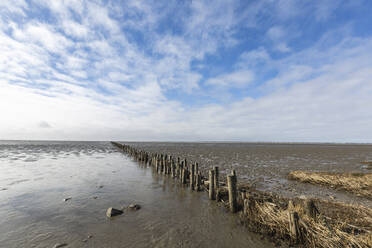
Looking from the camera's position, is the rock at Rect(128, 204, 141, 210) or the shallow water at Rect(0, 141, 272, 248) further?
the rock at Rect(128, 204, 141, 210)

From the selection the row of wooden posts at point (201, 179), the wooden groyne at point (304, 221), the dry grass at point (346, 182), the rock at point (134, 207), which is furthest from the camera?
the dry grass at point (346, 182)

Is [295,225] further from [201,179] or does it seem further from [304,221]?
[201,179]

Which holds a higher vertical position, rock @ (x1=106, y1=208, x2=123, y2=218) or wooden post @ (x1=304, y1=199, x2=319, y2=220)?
wooden post @ (x1=304, y1=199, x2=319, y2=220)

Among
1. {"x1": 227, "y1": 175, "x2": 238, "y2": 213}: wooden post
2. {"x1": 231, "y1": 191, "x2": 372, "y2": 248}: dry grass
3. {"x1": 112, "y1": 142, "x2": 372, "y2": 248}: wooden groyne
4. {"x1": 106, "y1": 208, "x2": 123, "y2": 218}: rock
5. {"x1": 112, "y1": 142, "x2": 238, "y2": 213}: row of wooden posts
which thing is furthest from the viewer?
{"x1": 112, "y1": 142, "x2": 238, "y2": 213}: row of wooden posts

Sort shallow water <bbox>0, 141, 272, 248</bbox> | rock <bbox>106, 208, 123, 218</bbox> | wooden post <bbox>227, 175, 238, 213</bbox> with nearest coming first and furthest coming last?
shallow water <bbox>0, 141, 272, 248</bbox>
rock <bbox>106, 208, 123, 218</bbox>
wooden post <bbox>227, 175, 238, 213</bbox>

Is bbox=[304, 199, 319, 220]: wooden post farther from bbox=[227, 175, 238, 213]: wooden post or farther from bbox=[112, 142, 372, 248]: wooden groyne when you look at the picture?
bbox=[227, 175, 238, 213]: wooden post

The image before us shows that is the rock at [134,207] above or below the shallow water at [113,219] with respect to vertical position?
above

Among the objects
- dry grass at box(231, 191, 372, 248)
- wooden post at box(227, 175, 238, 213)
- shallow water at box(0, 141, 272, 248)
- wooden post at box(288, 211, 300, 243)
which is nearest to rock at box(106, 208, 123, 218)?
shallow water at box(0, 141, 272, 248)

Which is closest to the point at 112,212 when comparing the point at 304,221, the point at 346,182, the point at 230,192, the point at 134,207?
the point at 134,207

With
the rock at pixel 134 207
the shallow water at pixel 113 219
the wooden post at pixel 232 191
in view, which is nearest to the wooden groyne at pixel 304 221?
the wooden post at pixel 232 191

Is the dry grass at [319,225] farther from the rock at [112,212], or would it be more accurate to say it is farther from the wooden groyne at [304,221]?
the rock at [112,212]

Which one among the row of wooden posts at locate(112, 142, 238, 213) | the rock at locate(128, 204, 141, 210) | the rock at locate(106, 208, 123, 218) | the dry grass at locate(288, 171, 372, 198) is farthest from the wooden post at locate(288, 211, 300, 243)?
the dry grass at locate(288, 171, 372, 198)

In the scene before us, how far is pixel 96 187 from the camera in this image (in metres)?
10.8

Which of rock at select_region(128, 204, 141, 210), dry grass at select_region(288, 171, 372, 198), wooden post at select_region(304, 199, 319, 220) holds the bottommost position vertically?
rock at select_region(128, 204, 141, 210)
